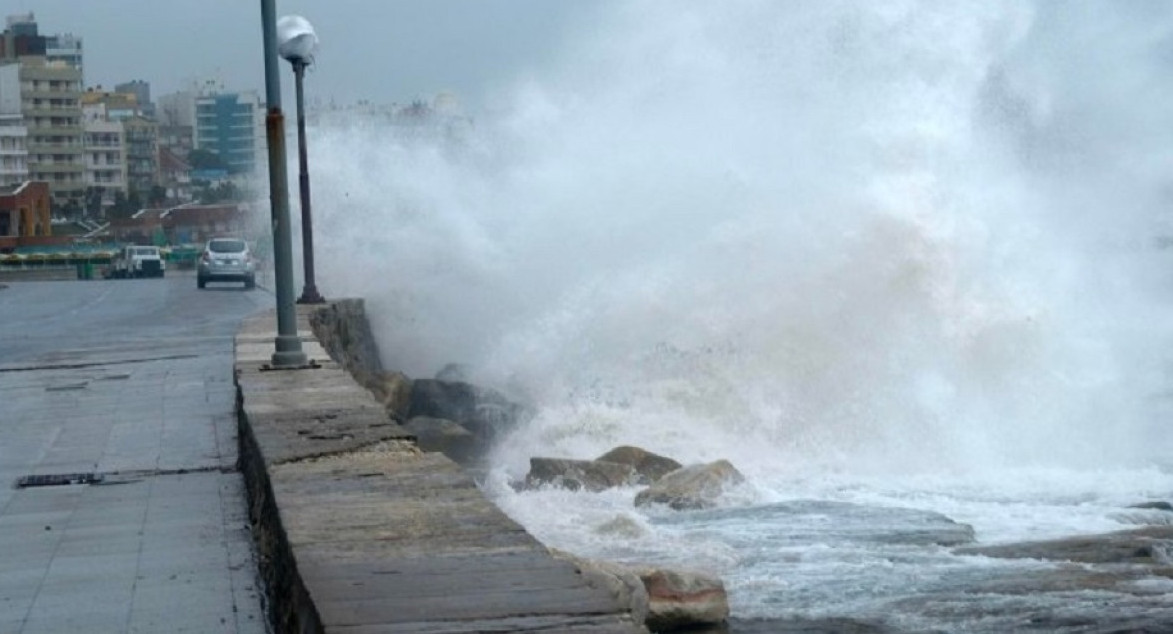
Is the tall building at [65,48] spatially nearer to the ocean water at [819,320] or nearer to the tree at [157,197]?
the tree at [157,197]

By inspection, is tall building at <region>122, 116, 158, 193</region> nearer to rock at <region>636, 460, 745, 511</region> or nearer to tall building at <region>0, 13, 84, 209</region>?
tall building at <region>0, 13, 84, 209</region>

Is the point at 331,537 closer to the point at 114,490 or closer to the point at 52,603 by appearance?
the point at 52,603

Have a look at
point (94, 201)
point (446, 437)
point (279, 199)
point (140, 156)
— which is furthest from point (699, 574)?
point (140, 156)

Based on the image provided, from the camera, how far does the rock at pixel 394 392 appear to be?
1895 cm

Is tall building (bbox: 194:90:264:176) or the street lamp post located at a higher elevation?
tall building (bbox: 194:90:264:176)

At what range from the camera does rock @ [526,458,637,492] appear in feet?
48.1

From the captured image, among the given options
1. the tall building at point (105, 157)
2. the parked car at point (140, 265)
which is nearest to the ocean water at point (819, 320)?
the parked car at point (140, 265)

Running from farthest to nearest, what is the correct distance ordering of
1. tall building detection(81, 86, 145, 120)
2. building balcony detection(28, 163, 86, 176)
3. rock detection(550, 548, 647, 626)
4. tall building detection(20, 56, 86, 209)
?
tall building detection(81, 86, 145, 120)
building balcony detection(28, 163, 86, 176)
tall building detection(20, 56, 86, 209)
rock detection(550, 548, 647, 626)

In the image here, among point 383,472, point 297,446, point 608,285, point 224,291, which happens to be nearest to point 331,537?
point 383,472

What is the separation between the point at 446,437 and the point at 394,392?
5.12 feet

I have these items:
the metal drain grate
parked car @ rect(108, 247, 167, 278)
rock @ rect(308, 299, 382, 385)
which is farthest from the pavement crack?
parked car @ rect(108, 247, 167, 278)

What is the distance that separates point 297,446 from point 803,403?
12.1 metres

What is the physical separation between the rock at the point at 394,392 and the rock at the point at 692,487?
5.03m

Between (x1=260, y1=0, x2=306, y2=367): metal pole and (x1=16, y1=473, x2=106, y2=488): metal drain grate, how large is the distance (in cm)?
242
